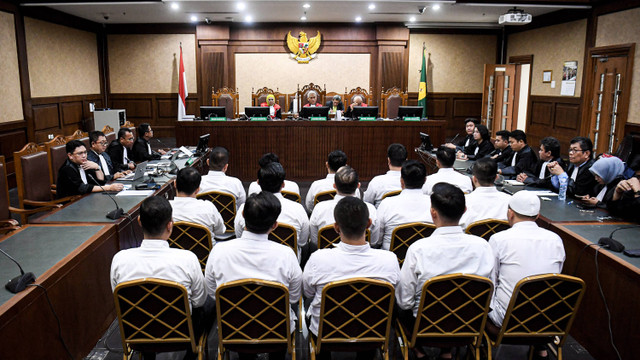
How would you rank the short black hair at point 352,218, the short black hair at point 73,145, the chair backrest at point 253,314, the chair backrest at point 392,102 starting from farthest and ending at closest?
the chair backrest at point 392,102 → the short black hair at point 73,145 → the short black hair at point 352,218 → the chair backrest at point 253,314

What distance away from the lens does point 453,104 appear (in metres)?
10.9

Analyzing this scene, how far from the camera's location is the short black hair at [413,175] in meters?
2.86

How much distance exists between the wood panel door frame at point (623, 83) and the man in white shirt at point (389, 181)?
5213 mm

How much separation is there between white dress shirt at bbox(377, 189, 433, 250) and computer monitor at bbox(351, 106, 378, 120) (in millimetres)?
4072

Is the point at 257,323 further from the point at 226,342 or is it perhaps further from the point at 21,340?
the point at 21,340

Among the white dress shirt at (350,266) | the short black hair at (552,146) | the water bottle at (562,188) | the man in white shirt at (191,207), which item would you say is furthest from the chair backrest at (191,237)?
the short black hair at (552,146)

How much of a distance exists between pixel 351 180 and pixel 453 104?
8.84 m

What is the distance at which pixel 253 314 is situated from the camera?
185cm

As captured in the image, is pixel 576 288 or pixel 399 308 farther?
pixel 399 308

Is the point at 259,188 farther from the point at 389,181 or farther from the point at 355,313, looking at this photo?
the point at 355,313

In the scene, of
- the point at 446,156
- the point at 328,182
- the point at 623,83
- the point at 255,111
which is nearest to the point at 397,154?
the point at 446,156

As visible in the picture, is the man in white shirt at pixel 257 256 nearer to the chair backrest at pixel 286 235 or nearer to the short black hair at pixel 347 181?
the chair backrest at pixel 286 235

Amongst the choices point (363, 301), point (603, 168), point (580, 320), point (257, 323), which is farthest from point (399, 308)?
point (603, 168)

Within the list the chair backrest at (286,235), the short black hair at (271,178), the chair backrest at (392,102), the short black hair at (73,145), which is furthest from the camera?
the chair backrest at (392,102)
